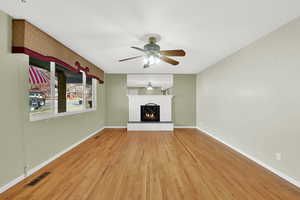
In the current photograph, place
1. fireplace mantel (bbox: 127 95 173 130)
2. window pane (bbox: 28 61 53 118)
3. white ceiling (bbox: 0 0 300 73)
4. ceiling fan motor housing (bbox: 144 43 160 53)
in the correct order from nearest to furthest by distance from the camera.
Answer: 1. white ceiling (bbox: 0 0 300 73)
2. window pane (bbox: 28 61 53 118)
3. ceiling fan motor housing (bbox: 144 43 160 53)
4. fireplace mantel (bbox: 127 95 173 130)

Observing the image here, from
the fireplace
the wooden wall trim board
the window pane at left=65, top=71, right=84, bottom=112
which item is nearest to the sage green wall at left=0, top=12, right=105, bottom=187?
the wooden wall trim board

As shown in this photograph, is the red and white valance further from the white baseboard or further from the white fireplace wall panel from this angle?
the white fireplace wall panel

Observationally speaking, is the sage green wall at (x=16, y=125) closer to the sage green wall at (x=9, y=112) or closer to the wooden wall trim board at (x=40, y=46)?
the sage green wall at (x=9, y=112)

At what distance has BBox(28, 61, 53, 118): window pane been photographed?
2488mm

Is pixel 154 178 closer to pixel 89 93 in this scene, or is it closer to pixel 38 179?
pixel 38 179

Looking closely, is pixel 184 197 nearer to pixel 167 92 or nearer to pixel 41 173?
pixel 41 173

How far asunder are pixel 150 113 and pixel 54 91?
4.01 meters

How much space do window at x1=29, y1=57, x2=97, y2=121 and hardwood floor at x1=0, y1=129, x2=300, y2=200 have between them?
3.39 ft

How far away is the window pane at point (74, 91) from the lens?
374cm

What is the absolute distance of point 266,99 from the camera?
261 centimetres

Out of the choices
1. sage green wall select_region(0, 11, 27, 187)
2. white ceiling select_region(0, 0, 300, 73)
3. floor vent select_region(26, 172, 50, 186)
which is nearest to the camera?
white ceiling select_region(0, 0, 300, 73)

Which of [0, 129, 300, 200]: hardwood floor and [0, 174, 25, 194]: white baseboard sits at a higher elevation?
[0, 174, 25, 194]: white baseboard

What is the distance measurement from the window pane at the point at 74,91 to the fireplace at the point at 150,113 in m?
2.70

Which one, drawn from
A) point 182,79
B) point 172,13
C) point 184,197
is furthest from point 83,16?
point 182,79
